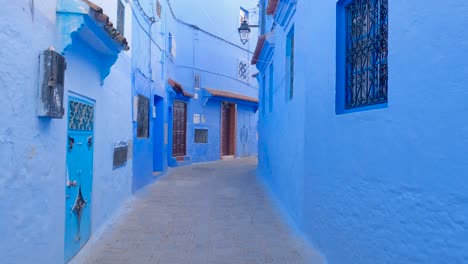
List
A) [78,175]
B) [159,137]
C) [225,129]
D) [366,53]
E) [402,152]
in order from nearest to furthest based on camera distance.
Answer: [402,152]
[366,53]
[78,175]
[159,137]
[225,129]

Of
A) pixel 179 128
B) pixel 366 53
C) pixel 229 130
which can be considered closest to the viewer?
pixel 366 53

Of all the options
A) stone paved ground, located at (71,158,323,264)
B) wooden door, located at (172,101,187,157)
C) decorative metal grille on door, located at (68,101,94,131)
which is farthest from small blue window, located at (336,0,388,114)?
wooden door, located at (172,101,187,157)

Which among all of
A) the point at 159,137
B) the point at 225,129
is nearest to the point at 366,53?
the point at 159,137

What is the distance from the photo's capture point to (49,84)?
3.57 meters

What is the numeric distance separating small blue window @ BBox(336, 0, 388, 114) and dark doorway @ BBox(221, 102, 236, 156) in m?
16.8

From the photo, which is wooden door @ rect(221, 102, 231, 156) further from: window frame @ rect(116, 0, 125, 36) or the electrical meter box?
the electrical meter box

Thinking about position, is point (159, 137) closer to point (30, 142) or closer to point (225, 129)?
point (225, 129)

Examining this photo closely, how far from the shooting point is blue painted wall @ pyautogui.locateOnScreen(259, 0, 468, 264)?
235 cm

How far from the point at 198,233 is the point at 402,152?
4.06 metres

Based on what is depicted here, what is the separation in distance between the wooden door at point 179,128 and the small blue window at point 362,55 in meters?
12.6

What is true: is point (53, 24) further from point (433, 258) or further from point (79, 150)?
A: point (433, 258)

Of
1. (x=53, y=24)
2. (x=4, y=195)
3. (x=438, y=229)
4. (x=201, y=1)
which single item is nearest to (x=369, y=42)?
(x=438, y=229)

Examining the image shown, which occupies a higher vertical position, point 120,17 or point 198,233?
point 120,17

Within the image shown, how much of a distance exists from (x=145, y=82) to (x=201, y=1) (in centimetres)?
1007
